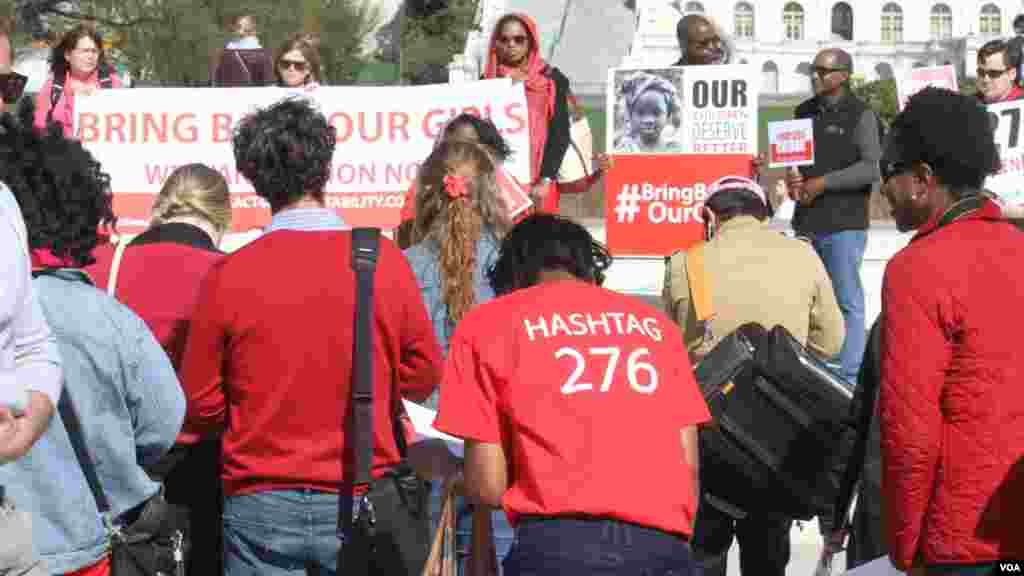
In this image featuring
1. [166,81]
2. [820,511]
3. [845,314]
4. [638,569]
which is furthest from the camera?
[166,81]

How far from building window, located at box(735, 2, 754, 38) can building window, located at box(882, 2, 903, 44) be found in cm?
919

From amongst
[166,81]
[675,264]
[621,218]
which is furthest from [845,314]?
[166,81]

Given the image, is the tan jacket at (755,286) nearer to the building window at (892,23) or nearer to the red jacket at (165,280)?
the red jacket at (165,280)

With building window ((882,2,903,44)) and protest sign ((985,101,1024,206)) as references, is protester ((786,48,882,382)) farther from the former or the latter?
building window ((882,2,903,44))

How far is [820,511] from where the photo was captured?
605 centimetres

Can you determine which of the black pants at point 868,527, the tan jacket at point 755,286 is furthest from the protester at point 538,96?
the black pants at point 868,527

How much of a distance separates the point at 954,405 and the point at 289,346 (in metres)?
1.69

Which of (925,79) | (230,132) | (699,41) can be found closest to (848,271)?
(925,79)

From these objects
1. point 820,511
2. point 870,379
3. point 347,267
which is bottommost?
point 820,511

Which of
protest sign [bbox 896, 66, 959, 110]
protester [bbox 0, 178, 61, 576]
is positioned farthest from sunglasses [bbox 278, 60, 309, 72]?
protester [bbox 0, 178, 61, 576]

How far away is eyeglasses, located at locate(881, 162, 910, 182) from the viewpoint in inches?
187

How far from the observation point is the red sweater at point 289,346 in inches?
196

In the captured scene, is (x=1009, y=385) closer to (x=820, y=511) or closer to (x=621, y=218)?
(x=820, y=511)

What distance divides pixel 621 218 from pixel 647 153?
17.4 inches
